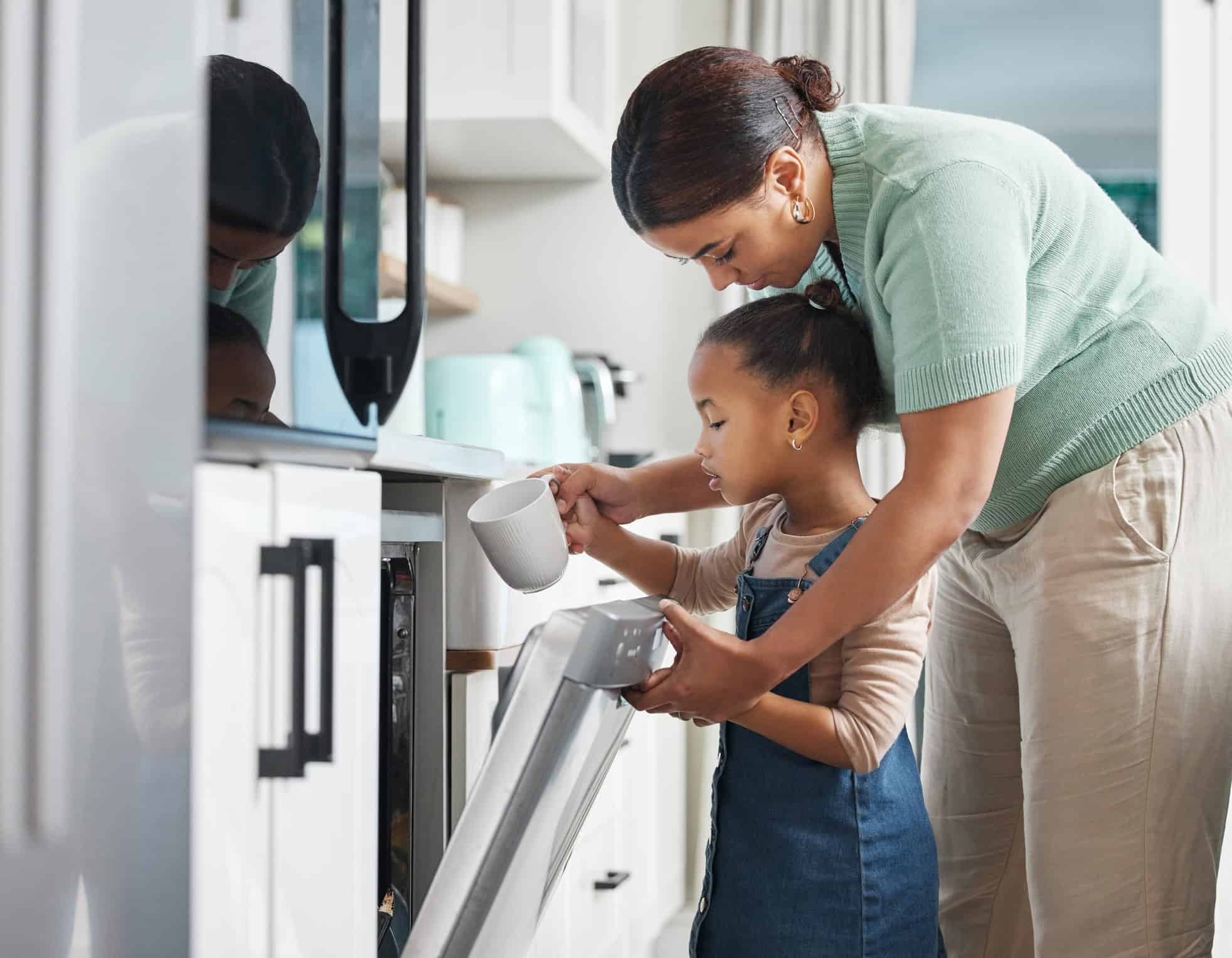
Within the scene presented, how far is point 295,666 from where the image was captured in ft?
2.36

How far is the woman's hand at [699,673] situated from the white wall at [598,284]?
210 cm

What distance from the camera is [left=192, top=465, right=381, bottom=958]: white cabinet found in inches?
25.9

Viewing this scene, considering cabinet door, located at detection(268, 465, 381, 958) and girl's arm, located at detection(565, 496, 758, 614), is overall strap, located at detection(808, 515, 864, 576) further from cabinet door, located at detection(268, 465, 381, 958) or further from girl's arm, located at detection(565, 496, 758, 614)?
cabinet door, located at detection(268, 465, 381, 958)

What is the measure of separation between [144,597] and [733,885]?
2.32 feet

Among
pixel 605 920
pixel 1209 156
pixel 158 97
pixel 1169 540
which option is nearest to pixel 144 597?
pixel 158 97

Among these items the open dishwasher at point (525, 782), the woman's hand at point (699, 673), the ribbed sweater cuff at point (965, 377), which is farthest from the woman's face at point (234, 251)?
the ribbed sweater cuff at point (965, 377)

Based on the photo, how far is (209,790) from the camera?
66 cm

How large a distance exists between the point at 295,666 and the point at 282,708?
0.03 meters

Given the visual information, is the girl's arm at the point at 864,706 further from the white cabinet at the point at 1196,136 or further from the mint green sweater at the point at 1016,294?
the white cabinet at the point at 1196,136

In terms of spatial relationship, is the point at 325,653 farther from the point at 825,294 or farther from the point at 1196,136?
the point at 1196,136

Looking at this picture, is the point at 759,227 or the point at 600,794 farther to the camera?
the point at 600,794

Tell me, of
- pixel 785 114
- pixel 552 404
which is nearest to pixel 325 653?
pixel 785 114

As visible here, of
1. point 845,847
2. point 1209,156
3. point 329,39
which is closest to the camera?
point 329,39

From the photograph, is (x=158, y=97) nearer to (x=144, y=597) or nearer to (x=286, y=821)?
(x=144, y=597)
